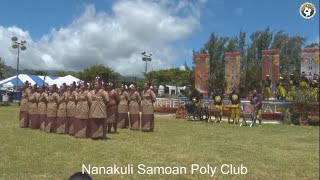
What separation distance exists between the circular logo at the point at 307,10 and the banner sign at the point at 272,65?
933 centimetres

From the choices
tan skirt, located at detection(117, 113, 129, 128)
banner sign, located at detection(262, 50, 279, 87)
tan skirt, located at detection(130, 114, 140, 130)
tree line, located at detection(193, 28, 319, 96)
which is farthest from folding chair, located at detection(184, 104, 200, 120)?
tree line, located at detection(193, 28, 319, 96)

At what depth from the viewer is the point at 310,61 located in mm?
27359

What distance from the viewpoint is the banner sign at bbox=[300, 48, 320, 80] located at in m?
27.1

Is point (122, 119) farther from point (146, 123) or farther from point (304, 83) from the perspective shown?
point (304, 83)

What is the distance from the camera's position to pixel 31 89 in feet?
62.1

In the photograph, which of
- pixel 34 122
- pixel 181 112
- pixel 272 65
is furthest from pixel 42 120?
pixel 272 65

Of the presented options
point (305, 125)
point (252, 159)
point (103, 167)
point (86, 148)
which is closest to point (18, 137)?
point (86, 148)

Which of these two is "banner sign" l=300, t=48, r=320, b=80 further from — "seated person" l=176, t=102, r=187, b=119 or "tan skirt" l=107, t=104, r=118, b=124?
"tan skirt" l=107, t=104, r=118, b=124

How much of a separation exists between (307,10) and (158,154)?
1061 centimetres

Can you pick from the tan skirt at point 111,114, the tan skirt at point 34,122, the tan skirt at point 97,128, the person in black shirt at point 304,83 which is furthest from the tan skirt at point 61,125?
the person in black shirt at point 304,83

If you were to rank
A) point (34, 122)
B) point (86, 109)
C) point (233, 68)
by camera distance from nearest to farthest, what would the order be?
point (86, 109), point (34, 122), point (233, 68)

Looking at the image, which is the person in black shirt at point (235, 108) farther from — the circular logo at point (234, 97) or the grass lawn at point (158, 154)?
the grass lawn at point (158, 154)

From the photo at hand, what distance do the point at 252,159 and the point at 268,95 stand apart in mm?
17797

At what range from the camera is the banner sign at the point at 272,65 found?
28750mm
